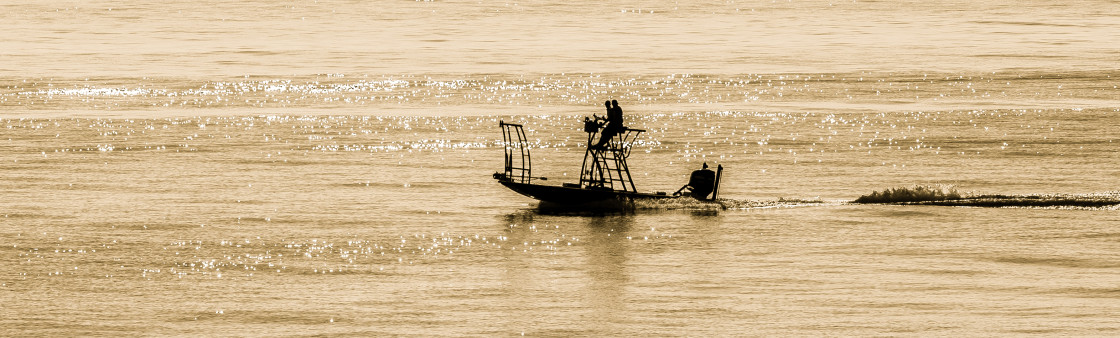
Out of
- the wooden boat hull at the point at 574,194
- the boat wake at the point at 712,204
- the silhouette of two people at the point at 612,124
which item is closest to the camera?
the silhouette of two people at the point at 612,124

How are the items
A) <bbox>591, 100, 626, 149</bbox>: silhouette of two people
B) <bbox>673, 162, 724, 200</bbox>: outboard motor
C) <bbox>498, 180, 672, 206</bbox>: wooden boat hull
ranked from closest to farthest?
1. <bbox>591, 100, 626, 149</bbox>: silhouette of two people
2. <bbox>498, 180, 672, 206</bbox>: wooden boat hull
3. <bbox>673, 162, 724, 200</bbox>: outboard motor

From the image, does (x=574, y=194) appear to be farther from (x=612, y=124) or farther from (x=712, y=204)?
(x=712, y=204)

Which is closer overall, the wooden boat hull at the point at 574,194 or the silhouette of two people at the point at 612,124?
the silhouette of two people at the point at 612,124

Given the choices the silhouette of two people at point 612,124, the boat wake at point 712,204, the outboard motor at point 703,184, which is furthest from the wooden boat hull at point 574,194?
the silhouette of two people at point 612,124

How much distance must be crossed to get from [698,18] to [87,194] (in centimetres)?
6370

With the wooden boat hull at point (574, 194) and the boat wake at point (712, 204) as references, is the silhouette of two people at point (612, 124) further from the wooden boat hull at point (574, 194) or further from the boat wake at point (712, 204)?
the boat wake at point (712, 204)

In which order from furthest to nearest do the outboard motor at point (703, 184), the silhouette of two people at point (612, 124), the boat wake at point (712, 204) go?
the boat wake at point (712, 204)
the outboard motor at point (703, 184)
the silhouette of two people at point (612, 124)

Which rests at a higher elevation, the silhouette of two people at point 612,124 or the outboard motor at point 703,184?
the silhouette of two people at point 612,124

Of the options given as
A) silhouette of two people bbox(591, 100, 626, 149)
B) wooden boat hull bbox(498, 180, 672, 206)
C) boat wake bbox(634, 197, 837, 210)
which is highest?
silhouette of two people bbox(591, 100, 626, 149)

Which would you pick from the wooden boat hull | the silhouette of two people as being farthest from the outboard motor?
the silhouette of two people

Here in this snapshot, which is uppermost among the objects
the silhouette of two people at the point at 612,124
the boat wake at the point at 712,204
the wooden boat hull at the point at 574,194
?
the silhouette of two people at the point at 612,124

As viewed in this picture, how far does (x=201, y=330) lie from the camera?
1691 cm

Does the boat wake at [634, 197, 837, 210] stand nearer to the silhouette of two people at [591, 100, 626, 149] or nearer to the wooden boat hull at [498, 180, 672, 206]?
the wooden boat hull at [498, 180, 672, 206]

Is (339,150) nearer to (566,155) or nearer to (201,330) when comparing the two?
(566,155)
